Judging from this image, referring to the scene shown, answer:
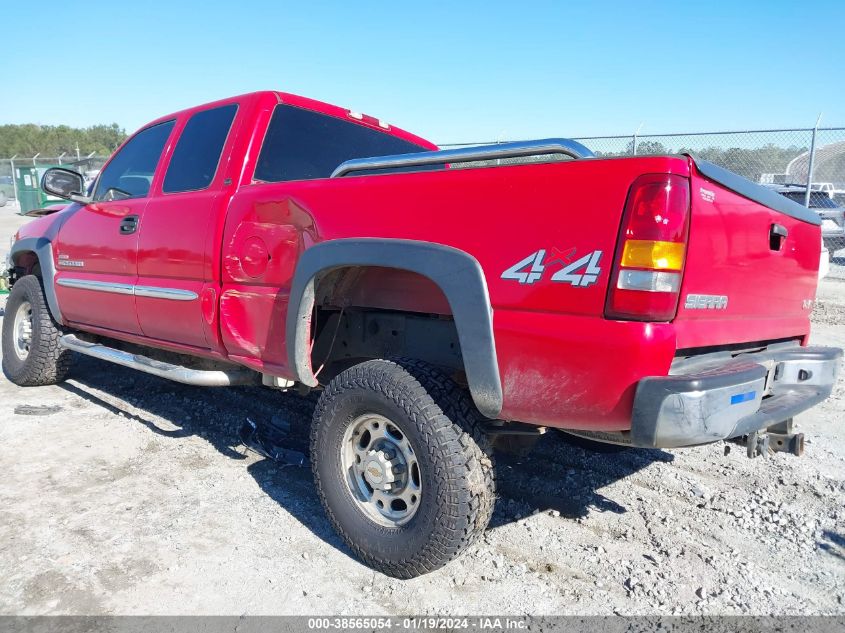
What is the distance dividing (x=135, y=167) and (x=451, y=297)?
3.07m

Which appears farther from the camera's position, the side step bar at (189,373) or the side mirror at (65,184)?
the side mirror at (65,184)

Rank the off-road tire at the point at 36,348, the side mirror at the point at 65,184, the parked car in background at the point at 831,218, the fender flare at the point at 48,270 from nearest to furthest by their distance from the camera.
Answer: the side mirror at the point at 65,184, the fender flare at the point at 48,270, the off-road tire at the point at 36,348, the parked car in background at the point at 831,218

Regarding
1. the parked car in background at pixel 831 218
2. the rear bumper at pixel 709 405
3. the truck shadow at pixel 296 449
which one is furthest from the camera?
the parked car in background at pixel 831 218

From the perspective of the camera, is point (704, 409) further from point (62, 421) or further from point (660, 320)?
point (62, 421)

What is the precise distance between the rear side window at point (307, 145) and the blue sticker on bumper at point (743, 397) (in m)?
2.52

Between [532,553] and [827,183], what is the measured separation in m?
10.8

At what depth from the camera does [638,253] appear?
6.09 feet

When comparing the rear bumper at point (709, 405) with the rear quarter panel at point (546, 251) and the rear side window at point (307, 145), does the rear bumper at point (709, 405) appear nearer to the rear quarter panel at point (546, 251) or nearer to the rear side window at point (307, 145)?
the rear quarter panel at point (546, 251)

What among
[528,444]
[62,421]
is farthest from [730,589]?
[62,421]

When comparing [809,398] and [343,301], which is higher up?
[343,301]

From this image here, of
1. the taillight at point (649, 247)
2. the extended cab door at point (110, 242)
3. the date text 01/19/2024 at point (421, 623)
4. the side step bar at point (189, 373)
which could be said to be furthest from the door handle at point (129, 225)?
the taillight at point (649, 247)

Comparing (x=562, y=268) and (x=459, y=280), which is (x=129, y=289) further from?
(x=562, y=268)

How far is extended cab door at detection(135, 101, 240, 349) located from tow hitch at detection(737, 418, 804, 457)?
8.47ft

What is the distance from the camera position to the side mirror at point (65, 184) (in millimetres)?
4195
